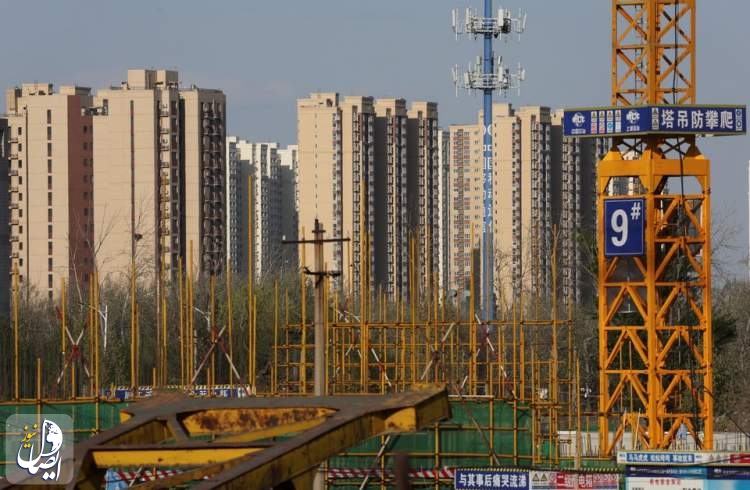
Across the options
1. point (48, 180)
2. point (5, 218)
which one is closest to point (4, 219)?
→ point (5, 218)

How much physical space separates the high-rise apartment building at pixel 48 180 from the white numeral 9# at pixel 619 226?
48639 millimetres

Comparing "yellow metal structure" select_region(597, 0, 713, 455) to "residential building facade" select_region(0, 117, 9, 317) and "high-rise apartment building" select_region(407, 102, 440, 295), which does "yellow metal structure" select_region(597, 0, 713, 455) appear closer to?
"residential building facade" select_region(0, 117, 9, 317)

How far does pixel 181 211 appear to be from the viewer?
69.8 meters

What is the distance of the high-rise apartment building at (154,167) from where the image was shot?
68.5 m

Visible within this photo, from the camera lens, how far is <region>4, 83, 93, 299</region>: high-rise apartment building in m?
70.2

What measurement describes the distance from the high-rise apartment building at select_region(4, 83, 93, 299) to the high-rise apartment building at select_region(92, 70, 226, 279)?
1115 millimetres

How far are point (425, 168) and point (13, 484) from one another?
7552cm

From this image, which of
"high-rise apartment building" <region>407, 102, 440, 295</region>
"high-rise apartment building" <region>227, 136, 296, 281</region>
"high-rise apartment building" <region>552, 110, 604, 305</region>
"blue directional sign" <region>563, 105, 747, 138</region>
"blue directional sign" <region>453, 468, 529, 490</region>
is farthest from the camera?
"high-rise apartment building" <region>227, 136, 296, 281</region>

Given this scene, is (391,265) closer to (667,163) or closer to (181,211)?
(181,211)

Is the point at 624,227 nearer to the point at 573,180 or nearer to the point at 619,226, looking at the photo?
the point at 619,226

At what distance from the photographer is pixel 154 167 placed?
226 ft

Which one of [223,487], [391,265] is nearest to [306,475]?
[223,487]

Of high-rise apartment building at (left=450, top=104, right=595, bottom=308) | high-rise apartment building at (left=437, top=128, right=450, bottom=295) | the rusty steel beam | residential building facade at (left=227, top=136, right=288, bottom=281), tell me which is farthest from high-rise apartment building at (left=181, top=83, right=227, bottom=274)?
the rusty steel beam

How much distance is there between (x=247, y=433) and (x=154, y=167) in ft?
200
